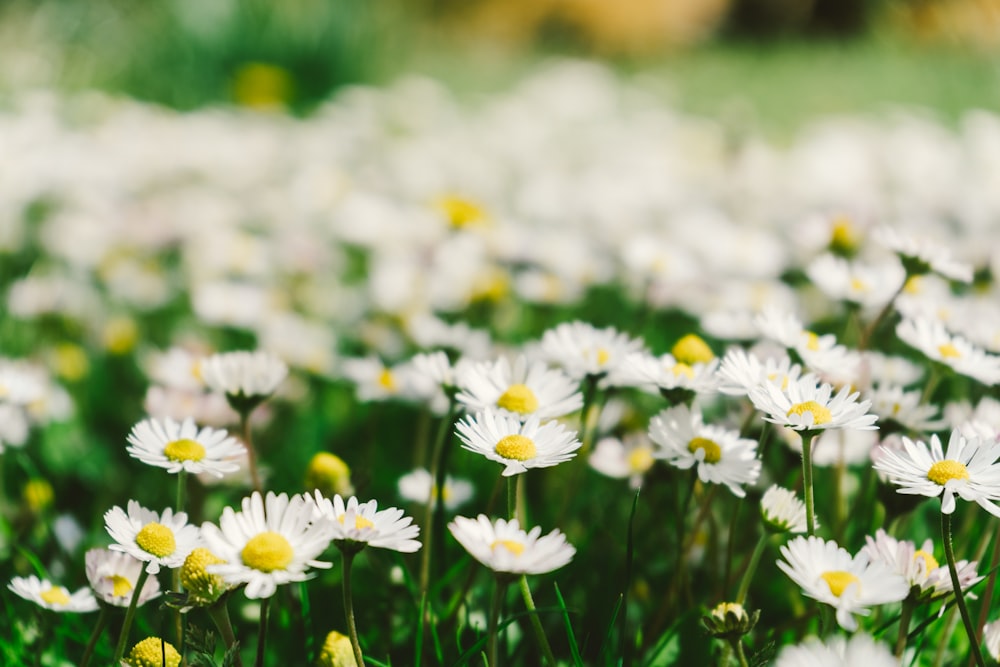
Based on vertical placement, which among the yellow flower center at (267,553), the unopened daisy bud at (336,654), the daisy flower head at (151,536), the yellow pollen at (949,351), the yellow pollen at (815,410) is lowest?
the unopened daisy bud at (336,654)

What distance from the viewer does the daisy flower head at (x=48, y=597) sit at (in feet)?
3.10

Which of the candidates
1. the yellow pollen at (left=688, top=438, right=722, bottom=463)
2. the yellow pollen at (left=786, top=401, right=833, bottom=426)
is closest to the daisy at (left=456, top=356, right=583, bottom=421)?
the yellow pollen at (left=688, top=438, right=722, bottom=463)

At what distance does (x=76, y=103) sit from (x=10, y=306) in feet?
7.00

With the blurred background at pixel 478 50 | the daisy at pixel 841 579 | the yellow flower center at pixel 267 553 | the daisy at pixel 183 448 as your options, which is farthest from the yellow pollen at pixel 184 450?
the blurred background at pixel 478 50

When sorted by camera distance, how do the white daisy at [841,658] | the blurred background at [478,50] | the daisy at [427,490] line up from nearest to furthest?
the white daisy at [841,658], the daisy at [427,490], the blurred background at [478,50]

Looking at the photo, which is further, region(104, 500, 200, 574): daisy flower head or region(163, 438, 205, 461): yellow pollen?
region(163, 438, 205, 461): yellow pollen

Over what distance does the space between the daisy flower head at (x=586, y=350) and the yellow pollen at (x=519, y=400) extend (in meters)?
0.09

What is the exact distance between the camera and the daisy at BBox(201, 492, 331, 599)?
78 cm

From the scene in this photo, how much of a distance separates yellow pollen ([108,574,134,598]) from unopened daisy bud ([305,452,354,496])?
0.75 feet

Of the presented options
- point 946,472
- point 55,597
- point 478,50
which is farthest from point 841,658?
point 478,50

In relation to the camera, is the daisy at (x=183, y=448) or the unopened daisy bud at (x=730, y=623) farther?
the daisy at (x=183, y=448)

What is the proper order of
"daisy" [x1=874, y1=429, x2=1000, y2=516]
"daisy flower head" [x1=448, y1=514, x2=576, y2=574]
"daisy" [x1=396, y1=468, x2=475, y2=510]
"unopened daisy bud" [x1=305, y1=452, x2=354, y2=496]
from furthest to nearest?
1. "daisy" [x1=396, y1=468, x2=475, y2=510]
2. "unopened daisy bud" [x1=305, y1=452, x2=354, y2=496]
3. "daisy" [x1=874, y1=429, x2=1000, y2=516]
4. "daisy flower head" [x1=448, y1=514, x2=576, y2=574]

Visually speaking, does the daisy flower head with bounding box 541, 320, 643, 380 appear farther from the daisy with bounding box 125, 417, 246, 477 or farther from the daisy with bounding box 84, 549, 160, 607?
the daisy with bounding box 84, 549, 160, 607

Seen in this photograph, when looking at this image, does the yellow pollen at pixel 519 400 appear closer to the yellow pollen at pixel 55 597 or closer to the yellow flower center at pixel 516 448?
the yellow flower center at pixel 516 448
